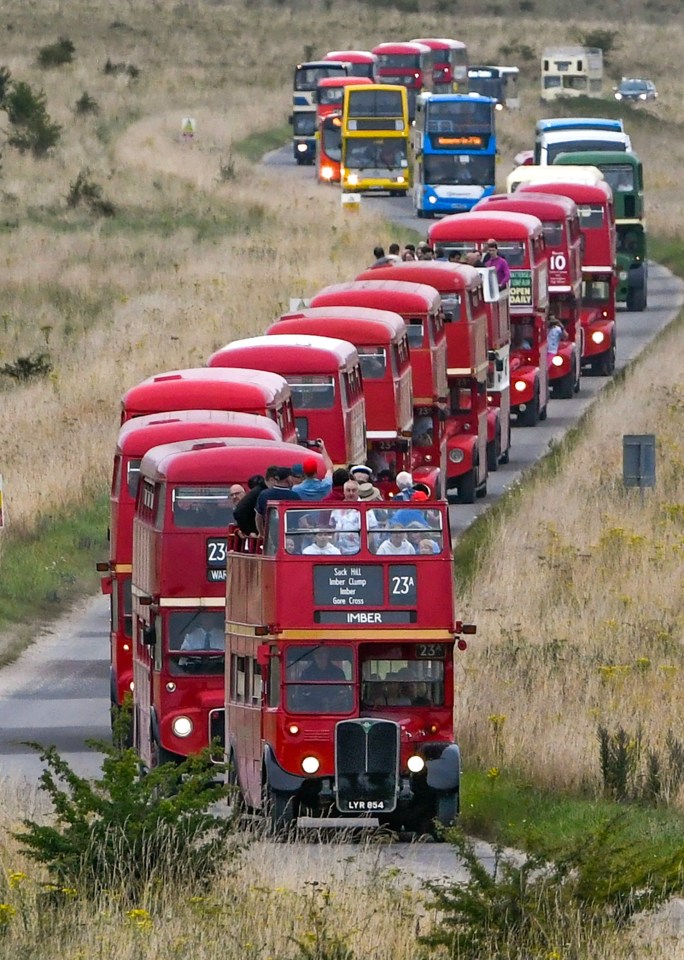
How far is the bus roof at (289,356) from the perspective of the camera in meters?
28.5

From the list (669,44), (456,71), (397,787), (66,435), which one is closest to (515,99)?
(456,71)

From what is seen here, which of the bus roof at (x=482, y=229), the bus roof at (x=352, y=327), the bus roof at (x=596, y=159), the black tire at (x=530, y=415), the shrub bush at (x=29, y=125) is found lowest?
the black tire at (x=530, y=415)

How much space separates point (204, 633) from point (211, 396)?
4913mm

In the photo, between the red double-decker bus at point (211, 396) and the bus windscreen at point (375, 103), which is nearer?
the red double-decker bus at point (211, 396)

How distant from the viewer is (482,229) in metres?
41.3

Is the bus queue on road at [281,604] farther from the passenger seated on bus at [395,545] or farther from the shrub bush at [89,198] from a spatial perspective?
the shrub bush at [89,198]

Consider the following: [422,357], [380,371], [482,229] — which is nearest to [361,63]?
[482,229]

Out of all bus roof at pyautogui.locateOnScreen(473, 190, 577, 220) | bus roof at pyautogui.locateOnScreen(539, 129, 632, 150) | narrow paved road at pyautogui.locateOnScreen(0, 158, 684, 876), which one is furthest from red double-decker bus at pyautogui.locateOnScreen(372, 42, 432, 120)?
narrow paved road at pyautogui.locateOnScreen(0, 158, 684, 876)

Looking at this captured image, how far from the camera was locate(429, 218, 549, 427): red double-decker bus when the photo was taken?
134 feet

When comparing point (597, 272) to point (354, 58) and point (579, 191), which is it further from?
point (354, 58)

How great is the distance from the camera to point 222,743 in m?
20.0

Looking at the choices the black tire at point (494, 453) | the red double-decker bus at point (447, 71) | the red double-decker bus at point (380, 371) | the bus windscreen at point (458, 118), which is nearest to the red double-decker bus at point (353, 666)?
the red double-decker bus at point (380, 371)

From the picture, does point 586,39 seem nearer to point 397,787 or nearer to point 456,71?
point 456,71

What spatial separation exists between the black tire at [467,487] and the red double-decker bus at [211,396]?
10.4m
